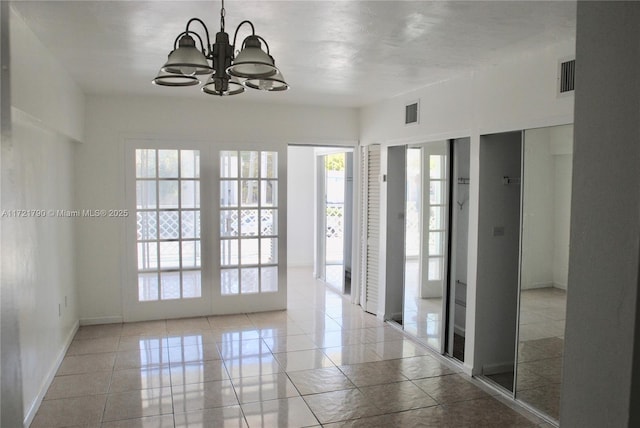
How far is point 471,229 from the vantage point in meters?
4.30

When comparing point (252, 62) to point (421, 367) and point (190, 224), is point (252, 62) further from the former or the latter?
point (190, 224)

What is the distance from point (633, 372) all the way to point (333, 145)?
5.71 metres

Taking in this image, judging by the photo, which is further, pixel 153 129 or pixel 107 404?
pixel 153 129

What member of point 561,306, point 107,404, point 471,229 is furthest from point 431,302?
point 107,404

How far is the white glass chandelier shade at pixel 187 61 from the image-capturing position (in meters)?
2.21

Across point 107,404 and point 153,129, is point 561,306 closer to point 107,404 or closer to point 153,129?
point 107,404

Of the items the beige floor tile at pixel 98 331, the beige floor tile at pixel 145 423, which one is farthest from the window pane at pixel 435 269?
the beige floor tile at pixel 98 331

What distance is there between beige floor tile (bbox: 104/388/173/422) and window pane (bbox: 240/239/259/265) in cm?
240

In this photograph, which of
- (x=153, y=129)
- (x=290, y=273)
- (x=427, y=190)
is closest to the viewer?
(x=427, y=190)

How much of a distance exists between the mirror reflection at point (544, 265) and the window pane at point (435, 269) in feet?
3.69

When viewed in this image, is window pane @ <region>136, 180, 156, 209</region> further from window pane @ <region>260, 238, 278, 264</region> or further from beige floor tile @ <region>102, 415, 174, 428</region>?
beige floor tile @ <region>102, 415, 174, 428</region>

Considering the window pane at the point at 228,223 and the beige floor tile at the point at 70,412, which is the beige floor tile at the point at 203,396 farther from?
the window pane at the point at 228,223

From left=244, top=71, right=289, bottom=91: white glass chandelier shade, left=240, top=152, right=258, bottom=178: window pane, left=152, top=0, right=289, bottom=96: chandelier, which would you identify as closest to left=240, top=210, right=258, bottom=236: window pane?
left=240, top=152, right=258, bottom=178: window pane

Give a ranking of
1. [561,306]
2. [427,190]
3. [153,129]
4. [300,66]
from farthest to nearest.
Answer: [153,129] < [427,190] < [300,66] < [561,306]
